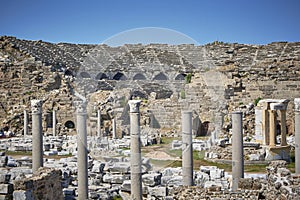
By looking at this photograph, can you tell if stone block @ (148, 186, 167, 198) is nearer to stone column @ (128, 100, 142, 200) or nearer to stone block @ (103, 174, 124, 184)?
stone block @ (103, 174, 124, 184)

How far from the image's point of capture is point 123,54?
40.1m

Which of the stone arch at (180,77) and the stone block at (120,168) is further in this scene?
the stone arch at (180,77)

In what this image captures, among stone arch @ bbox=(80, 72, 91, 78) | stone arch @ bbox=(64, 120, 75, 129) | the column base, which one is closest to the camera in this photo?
the column base

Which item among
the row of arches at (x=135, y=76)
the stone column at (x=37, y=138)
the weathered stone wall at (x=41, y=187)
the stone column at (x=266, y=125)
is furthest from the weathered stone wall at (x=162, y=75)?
the weathered stone wall at (x=41, y=187)

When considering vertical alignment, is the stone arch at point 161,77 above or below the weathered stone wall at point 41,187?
above

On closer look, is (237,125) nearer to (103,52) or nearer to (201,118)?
(201,118)

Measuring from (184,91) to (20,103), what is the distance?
44.8ft

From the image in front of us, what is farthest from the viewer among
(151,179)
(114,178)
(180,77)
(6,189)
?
(180,77)

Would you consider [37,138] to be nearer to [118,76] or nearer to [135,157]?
[135,157]

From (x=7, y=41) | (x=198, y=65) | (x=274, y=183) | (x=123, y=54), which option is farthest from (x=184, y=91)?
(x=7, y=41)

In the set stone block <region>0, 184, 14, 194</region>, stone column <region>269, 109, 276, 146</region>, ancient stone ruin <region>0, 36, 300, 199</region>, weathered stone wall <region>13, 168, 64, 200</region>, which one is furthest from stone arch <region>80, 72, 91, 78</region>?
stone block <region>0, 184, 14, 194</region>

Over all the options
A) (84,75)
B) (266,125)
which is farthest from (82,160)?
(84,75)

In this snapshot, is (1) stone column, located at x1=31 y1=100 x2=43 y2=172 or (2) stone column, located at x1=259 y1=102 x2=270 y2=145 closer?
(1) stone column, located at x1=31 y1=100 x2=43 y2=172

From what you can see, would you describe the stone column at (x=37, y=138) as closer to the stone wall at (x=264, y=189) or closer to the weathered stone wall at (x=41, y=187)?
the weathered stone wall at (x=41, y=187)
